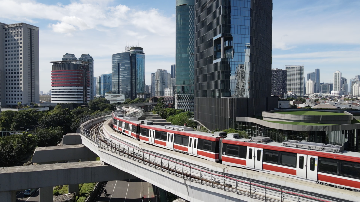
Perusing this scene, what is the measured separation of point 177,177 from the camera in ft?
64.0

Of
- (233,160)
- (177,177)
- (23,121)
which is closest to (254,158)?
(233,160)

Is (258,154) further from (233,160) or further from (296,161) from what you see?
(296,161)

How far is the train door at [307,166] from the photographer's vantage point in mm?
17422

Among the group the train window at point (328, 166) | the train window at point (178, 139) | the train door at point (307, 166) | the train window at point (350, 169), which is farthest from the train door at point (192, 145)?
the train window at point (350, 169)

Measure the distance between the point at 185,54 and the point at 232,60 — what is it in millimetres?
95199

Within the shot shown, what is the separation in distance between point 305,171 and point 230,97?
3698 centimetres

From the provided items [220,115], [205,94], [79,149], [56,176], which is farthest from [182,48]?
[56,176]

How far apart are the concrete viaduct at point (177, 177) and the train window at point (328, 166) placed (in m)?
1.05

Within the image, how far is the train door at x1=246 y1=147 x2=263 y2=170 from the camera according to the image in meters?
20.2

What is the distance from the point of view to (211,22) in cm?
5891

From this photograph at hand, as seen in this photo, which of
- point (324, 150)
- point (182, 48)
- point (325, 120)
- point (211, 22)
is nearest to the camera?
point (324, 150)

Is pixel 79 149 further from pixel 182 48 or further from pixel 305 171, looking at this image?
pixel 182 48

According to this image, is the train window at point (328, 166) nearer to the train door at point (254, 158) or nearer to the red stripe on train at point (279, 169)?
the red stripe on train at point (279, 169)

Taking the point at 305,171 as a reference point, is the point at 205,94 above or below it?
above
